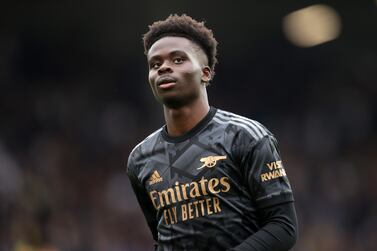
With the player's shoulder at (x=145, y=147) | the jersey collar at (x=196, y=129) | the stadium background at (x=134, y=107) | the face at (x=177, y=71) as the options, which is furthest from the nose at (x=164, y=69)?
the stadium background at (x=134, y=107)

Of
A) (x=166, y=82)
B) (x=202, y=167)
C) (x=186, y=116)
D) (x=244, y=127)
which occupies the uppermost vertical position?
(x=166, y=82)

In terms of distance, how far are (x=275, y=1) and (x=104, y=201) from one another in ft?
15.4

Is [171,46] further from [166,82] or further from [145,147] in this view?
[145,147]

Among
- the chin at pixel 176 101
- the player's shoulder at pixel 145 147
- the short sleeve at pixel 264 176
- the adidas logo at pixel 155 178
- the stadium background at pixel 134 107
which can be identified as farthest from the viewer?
the stadium background at pixel 134 107

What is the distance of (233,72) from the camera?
56.9ft

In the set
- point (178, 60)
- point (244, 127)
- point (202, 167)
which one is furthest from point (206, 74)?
point (202, 167)

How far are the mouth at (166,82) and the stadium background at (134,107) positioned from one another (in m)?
8.15

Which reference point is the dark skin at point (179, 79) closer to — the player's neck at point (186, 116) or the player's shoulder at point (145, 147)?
the player's neck at point (186, 116)

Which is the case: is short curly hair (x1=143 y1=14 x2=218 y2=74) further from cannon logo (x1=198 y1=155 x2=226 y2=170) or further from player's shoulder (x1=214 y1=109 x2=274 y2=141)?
cannon logo (x1=198 y1=155 x2=226 y2=170)

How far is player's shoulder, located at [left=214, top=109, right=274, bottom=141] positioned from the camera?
13.8ft

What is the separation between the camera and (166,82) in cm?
430

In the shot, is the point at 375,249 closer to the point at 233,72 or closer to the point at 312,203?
the point at 312,203

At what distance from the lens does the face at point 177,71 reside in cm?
431

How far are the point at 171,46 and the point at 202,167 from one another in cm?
61
